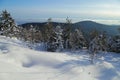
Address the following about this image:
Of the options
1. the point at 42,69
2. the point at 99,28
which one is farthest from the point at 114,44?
the point at 42,69

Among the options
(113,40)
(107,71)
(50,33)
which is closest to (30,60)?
(107,71)

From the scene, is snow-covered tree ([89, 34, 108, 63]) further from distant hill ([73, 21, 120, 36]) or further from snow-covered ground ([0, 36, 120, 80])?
distant hill ([73, 21, 120, 36])

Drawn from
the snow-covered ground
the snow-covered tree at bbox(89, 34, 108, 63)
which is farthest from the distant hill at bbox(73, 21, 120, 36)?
the snow-covered ground

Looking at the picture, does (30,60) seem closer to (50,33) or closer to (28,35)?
(50,33)

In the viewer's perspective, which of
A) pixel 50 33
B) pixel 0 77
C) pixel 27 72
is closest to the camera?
pixel 0 77

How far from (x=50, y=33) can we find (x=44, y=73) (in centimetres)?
3232

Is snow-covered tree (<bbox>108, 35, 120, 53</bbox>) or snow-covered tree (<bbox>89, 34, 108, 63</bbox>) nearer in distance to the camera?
snow-covered tree (<bbox>89, 34, 108, 63</bbox>)

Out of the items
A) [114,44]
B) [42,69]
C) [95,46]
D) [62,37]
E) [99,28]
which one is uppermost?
[42,69]

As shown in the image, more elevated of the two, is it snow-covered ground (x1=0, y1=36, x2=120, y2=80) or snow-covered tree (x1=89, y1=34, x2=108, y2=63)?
snow-covered ground (x1=0, y1=36, x2=120, y2=80)

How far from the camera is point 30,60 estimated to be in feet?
45.3

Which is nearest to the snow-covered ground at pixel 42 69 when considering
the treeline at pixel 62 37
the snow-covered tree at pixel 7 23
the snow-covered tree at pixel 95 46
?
the snow-covered tree at pixel 95 46

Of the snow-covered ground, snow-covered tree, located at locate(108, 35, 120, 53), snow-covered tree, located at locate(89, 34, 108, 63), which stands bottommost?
snow-covered tree, located at locate(108, 35, 120, 53)

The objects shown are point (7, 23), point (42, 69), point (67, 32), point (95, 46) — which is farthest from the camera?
point (7, 23)

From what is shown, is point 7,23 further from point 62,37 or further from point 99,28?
point 99,28
